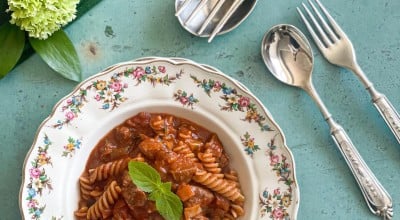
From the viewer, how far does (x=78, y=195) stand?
2555 millimetres

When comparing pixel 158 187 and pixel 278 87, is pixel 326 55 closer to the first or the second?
pixel 278 87

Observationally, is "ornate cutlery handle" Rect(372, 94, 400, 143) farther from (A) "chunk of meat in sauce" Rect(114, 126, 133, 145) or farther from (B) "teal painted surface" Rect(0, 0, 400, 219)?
(A) "chunk of meat in sauce" Rect(114, 126, 133, 145)

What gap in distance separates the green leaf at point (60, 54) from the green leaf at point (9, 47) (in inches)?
2.2

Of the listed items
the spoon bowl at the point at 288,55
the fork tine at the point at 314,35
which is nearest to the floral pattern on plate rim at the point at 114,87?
the spoon bowl at the point at 288,55

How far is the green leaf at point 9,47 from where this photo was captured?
101 inches

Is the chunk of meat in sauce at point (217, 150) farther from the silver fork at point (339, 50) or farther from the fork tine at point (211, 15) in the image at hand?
the silver fork at point (339, 50)

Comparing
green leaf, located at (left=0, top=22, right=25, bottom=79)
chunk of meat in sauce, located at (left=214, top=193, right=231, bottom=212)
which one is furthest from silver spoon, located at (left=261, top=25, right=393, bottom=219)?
green leaf, located at (left=0, top=22, right=25, bottom=79)

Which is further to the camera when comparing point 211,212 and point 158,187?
point 211,212

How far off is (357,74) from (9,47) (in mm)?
1543

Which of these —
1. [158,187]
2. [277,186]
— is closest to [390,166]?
[277,186]

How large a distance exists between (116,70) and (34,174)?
0.55m

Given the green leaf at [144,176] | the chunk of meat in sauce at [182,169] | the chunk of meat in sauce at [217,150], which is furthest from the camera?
the chunk of meat in sauce at [217,150]

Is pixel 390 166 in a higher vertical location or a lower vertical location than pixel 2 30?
lower

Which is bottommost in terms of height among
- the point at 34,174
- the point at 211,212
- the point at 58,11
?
the point at 211,212
